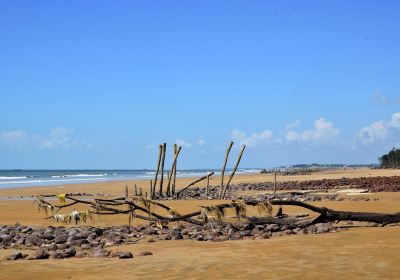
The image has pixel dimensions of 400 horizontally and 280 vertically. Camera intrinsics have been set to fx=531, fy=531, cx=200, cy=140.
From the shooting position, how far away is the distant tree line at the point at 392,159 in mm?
94381

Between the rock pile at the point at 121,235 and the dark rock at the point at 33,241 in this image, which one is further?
the dark rock at the point at 33,241

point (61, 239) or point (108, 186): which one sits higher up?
point (108, 186)

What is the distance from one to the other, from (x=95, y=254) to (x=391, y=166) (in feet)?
309

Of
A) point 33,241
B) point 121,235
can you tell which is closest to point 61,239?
point 33,241

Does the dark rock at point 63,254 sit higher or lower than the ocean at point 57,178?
lower

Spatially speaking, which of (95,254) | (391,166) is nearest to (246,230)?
(95,254)

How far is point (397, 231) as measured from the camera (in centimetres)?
1084

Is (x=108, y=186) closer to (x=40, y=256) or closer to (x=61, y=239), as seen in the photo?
(x=61, y=239)

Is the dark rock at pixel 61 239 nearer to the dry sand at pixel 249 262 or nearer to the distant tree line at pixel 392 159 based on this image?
the dry sand at pixel 249 262

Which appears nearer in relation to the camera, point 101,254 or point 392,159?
point 101,254

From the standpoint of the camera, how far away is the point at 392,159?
9669cm

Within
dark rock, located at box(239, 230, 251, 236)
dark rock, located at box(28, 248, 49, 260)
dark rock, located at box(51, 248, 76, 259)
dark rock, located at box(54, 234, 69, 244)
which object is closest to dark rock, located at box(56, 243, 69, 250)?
dark rock, located at box(54, 234, 69, 244)

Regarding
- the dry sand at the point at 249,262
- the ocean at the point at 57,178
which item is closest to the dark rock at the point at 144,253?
the dry sand at the point at 249,262

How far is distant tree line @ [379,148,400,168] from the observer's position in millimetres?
94381
